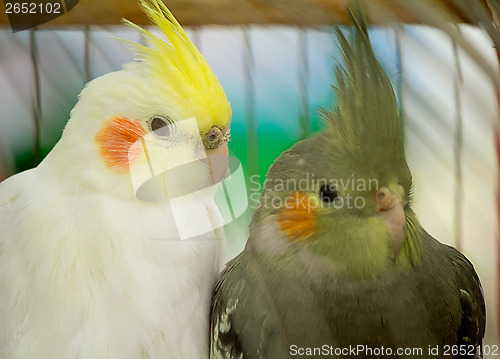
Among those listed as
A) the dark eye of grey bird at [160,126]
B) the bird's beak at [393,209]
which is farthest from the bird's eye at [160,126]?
the bird's beak at [393,209]

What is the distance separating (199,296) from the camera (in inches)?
23.8

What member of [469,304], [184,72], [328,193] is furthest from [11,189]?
[469,304]

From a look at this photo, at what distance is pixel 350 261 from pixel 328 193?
3.2 inches

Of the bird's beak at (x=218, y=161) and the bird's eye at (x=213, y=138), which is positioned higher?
the bird's eye at (x=213, y=138)

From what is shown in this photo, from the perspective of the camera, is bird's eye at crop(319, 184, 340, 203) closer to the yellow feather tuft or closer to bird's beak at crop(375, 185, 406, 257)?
bird's beak at crop(375, 185, 406, 257)

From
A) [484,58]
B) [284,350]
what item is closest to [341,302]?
[284,350]

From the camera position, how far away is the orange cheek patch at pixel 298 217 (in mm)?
533

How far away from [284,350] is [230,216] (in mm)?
171

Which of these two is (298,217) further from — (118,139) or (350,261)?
(118,139)

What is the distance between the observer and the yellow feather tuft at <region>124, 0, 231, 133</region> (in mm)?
563

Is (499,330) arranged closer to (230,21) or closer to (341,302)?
(341,302)

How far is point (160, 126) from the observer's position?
0.56m

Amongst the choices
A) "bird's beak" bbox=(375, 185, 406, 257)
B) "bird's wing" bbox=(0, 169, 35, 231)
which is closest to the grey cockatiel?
"bird's beak" bbox=(375, 185, 406, 257)

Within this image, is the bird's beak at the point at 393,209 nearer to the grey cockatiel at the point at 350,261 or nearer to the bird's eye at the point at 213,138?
the grey cockatiel at the point at 350,261
